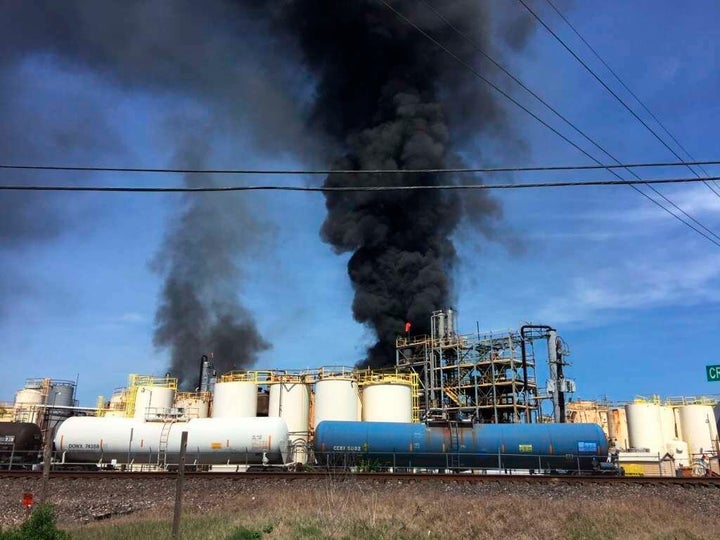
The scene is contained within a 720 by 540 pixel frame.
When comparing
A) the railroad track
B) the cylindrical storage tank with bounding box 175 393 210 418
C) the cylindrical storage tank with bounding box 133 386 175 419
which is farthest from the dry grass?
the cylindrical storage tank with bounding box 175 393 210 418

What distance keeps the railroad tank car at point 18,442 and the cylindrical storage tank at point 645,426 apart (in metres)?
45.8

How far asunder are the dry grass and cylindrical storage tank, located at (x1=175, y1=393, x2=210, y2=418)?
2374 cm

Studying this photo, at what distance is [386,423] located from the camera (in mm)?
30609

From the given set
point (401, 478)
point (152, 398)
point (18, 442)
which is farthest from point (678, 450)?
point (18, 442)

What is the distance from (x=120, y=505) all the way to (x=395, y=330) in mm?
34729

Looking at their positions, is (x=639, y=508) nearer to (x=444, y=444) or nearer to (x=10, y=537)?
(x=444, y=444)

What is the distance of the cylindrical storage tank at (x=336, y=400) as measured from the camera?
123 ft

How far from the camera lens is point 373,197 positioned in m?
56.7

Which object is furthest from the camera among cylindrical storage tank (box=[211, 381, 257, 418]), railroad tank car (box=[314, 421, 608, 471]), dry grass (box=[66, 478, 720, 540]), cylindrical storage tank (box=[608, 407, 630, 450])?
cylindrical storage tank (box=[608, 407, 630, 450])

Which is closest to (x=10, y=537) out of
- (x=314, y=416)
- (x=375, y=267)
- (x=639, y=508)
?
(x=639, y=508)

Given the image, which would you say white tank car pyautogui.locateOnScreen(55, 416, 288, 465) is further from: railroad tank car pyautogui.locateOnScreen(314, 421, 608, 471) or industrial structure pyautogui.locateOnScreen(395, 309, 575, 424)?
industrial structure pyautogui.locateOnScreen(395, 309, 575, 424)

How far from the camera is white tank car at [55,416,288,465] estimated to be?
30.1 meters

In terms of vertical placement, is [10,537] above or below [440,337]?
below

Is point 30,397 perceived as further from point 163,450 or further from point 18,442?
point 163,450
